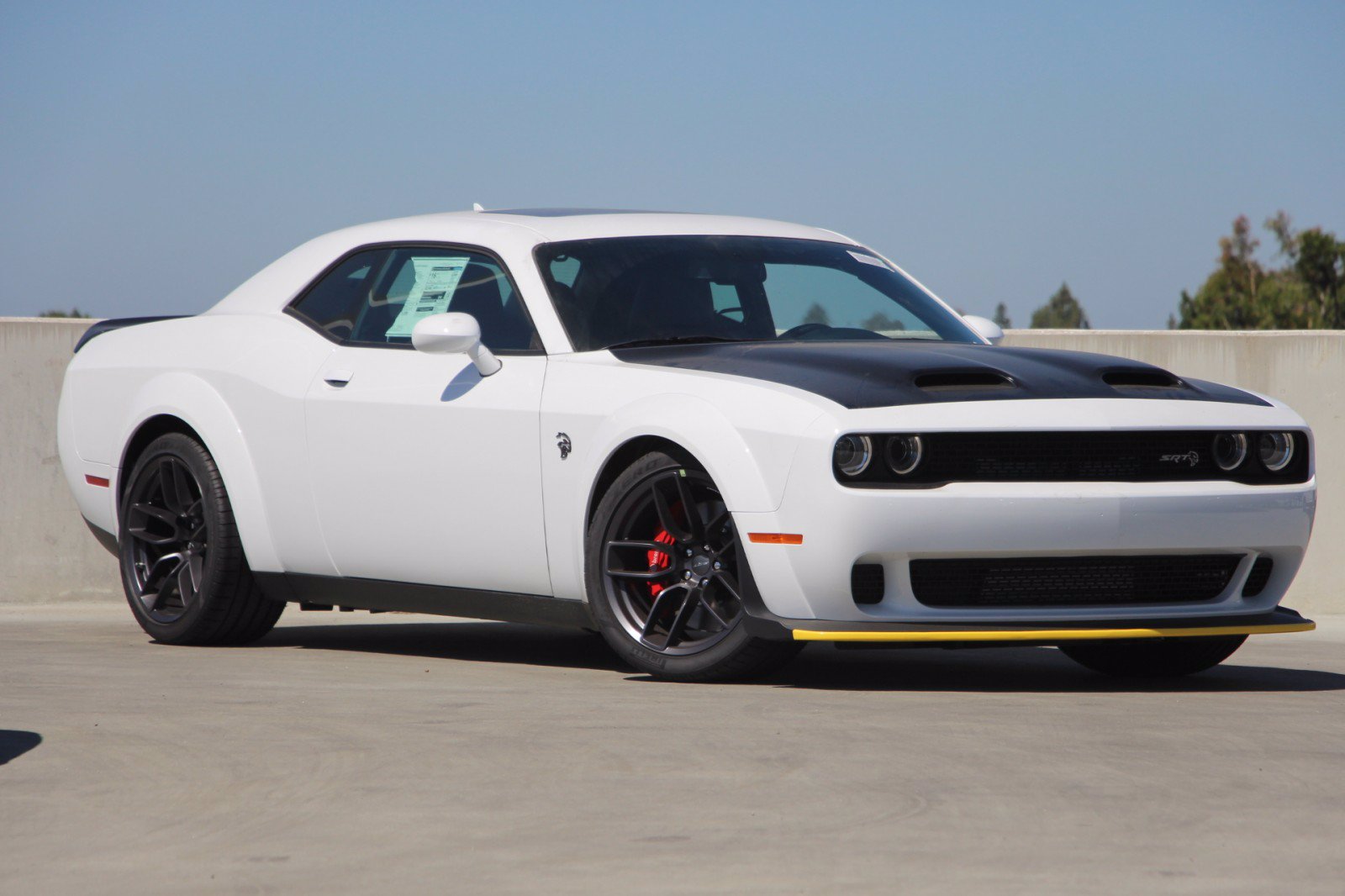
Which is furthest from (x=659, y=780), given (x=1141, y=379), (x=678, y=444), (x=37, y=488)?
(x=37, y=488)

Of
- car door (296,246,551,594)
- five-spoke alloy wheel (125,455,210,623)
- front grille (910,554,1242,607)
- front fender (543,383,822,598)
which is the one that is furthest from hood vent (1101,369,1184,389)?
five-spoke alloy wheel (125,455,210,623)

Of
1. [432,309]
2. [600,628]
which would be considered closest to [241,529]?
[432,309]

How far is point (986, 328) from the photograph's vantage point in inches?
302

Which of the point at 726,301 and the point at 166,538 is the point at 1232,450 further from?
the point at 166,538

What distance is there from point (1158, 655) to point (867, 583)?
54.7 inches

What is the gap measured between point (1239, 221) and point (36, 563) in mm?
122570

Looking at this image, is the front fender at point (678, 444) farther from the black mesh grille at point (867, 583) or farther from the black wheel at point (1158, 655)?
the black wheel at point (1158, 655)

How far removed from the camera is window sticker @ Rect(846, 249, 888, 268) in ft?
25.2

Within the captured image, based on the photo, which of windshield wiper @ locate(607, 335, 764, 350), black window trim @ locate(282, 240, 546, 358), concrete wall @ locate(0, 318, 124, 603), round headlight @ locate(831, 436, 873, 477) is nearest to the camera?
round headlight @ locate(831, 436, 873, 477)


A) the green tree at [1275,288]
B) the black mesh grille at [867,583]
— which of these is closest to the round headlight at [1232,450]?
the black mesh grille at [867,583]

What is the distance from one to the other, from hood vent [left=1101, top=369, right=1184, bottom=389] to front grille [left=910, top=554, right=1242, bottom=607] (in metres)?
0.54

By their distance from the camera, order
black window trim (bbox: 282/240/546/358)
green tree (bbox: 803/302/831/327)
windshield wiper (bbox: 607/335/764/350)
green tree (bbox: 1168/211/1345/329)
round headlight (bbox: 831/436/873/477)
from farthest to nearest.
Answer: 1. green tree (bbox: 1168/211/1345/329)
2. green tree (bbox: 803/302/831/327)
3. black window trim (bbox: 282/240/546/358)
4. windshield wiper (bbox: 607/335/764/350)
5. round headlight (bbox: 831/436/873/477)

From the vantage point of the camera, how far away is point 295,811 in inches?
162

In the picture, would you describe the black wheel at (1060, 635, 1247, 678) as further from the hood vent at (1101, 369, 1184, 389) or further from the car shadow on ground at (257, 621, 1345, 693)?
the hood vent at (1101, 369, 1184, 389)
